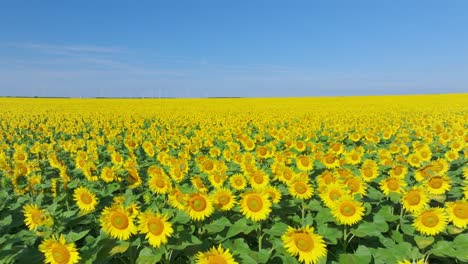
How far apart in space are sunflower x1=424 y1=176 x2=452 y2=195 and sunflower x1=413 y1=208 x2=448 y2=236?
94 cm

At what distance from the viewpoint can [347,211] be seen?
3510 mm

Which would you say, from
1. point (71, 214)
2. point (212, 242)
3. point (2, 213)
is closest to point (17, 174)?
point (2, 213)

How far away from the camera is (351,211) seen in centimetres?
350

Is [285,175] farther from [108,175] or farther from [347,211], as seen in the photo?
[108,175]

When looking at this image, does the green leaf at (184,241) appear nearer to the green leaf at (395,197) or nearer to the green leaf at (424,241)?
the green leaf at (424,241)

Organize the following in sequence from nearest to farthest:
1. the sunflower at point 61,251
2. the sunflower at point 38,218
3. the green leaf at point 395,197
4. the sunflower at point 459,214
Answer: the sunflower at point 61,251 → the sunflower at point 38,218 → the sunflower at point 459,214 → the green leaf at point 395,197

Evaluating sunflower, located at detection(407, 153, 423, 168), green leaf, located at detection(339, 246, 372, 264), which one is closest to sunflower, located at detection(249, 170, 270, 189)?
green leaf, located at detection(339, 246, 372, 264)

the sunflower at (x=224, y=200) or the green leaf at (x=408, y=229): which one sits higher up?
the sunflower at (x=224, y=200)

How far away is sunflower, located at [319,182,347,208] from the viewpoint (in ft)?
12.4

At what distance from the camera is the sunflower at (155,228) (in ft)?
9.09

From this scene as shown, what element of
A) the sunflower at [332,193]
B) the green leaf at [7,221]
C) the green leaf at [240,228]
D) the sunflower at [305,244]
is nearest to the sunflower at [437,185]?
the sunflower at [332,193]

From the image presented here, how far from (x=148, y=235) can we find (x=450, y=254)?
296cm

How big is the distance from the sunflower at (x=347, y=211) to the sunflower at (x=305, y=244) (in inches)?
27.3

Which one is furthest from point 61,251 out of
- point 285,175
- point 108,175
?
point 285,175
